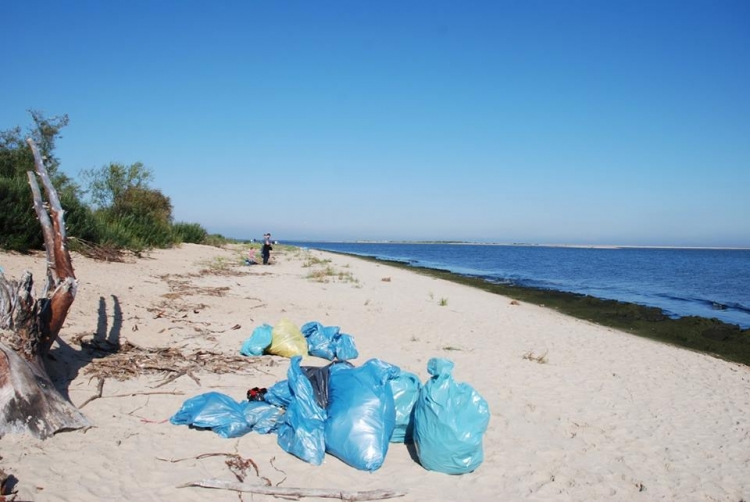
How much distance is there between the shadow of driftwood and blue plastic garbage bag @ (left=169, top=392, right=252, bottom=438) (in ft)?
3.54

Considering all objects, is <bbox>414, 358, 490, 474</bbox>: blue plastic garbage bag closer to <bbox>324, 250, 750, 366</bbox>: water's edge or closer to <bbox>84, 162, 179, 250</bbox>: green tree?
<bbox>324, 250, 750, 366</bbox>: water's edge

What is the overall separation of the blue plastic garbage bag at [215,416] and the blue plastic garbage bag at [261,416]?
0.14 ft

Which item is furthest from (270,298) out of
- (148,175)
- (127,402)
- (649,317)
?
(148,175)

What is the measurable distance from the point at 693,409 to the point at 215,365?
584 cm

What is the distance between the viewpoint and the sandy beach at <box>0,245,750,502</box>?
326 centimetres

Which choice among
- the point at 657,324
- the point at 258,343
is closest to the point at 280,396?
the point at 258,343

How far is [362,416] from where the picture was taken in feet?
12.1

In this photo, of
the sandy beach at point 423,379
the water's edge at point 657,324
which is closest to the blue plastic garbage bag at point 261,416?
the sandy beach at point 423,379

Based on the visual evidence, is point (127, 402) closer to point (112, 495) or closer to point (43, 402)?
point (43, 402)

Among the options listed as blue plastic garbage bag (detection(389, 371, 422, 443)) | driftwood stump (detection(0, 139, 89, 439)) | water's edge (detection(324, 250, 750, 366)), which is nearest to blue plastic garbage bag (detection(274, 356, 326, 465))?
blue plastic garbage bag (detection(389, 371, 422, 443))

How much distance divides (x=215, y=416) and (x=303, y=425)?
778mm

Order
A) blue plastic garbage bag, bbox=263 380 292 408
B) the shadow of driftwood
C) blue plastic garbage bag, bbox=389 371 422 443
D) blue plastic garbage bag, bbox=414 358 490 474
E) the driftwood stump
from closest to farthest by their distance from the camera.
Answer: the driftwood stump
blue plastic garbage bag, bbox=414 358 490 474
blue plastic garbage bag, bbox=389 371 422 443
blue plastic garbage bag, bbox=263 380 292 408
the shadow of driftwood

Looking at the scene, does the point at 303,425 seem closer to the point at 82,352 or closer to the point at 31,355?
the point at 31,355

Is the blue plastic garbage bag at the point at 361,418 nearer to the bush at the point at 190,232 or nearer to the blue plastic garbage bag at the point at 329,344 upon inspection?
the blue plastic garbage bag at the point at 329,344
